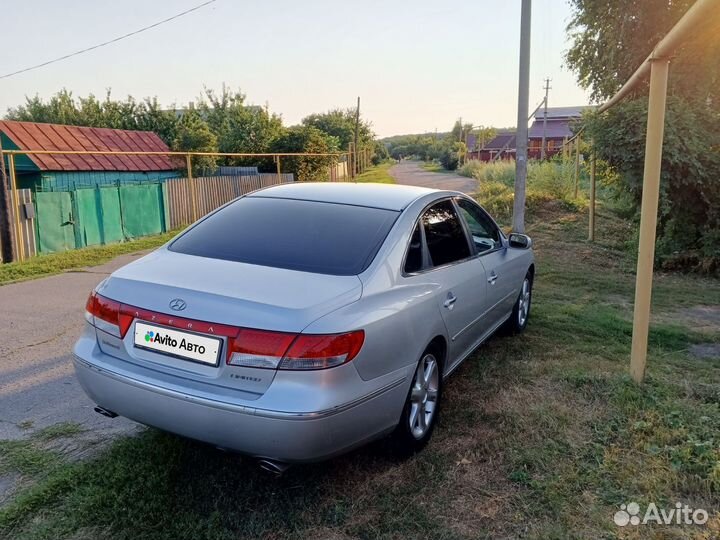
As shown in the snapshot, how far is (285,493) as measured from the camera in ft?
9.71

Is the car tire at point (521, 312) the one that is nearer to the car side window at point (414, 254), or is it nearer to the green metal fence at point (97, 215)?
the car side window at point (414, 254)

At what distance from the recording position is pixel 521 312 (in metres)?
5.69

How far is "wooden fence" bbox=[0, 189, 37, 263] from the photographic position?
426 inches

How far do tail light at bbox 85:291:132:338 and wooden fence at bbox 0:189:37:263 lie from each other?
9.17 meters

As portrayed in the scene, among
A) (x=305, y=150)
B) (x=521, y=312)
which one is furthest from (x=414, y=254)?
(x=305, y=150)

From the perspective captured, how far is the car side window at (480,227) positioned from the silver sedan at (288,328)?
82 cm

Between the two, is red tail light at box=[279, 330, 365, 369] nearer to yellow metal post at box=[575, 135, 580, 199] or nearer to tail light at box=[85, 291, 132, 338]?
tail light at box=[85, 291, 132, 338]

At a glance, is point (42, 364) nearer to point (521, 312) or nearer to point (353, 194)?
point (353, 194)

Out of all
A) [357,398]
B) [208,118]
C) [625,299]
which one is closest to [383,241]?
[357,398]

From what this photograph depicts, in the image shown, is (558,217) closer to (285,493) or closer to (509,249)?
(509,249)

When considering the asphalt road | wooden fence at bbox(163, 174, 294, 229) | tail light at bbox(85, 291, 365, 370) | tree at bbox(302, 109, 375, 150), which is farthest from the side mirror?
tree at bbox(302, 109, 375, 150)

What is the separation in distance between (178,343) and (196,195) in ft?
47.6

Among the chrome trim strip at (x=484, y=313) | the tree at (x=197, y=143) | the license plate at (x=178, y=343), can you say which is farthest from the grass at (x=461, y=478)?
the tree at (x=197, y=143)

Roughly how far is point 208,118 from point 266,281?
37.1 meters
